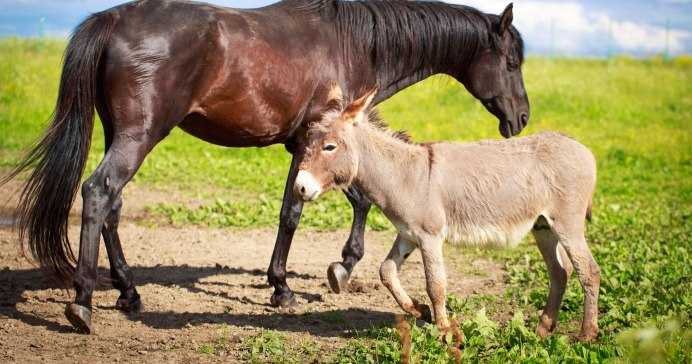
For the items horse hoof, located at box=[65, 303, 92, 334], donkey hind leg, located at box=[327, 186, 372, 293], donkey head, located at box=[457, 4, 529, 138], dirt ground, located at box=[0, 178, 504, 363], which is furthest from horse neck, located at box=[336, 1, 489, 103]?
horse hoof, located at box=[65, 303, 92, 334]

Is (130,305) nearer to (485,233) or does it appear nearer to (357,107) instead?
(357,107)

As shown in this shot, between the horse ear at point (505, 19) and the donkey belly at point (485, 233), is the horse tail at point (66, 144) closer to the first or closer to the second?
the donkey belly at point (485, 233)

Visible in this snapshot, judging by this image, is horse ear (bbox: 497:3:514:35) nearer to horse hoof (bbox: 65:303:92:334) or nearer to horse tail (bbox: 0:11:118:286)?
horse tail (bbox: 0:11:118:286)

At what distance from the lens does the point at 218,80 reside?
591cm

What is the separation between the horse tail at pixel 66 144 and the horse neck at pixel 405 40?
2089 millimetres

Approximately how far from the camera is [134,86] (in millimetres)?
5465

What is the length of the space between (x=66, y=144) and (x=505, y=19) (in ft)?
13.1

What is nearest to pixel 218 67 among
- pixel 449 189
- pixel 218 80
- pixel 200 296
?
pixel 218 80

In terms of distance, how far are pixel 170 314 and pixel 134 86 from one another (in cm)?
187

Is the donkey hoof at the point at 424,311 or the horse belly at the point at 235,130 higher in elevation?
the horse belly at the point at 235,130

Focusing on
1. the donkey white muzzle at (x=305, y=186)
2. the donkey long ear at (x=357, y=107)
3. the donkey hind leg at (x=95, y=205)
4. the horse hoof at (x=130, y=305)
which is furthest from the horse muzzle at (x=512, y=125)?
the horse hoof at (x=130, y=305)

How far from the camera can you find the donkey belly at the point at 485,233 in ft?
17.7

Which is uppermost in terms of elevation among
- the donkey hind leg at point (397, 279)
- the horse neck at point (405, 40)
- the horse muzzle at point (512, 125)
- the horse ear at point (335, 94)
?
the horse neck at point (405, 40)

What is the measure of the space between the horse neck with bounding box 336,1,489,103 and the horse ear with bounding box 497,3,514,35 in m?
0.13
